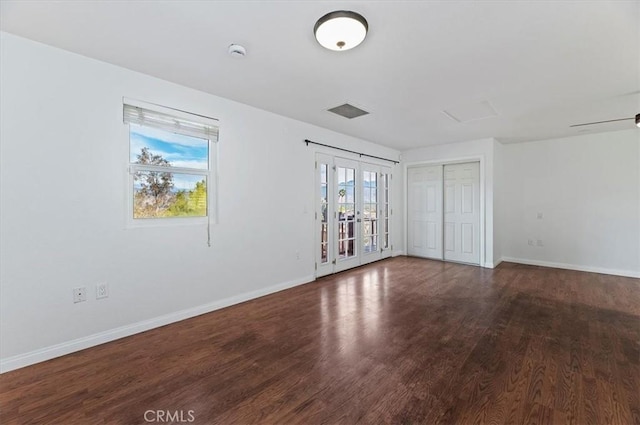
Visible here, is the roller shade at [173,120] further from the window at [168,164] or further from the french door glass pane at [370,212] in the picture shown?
the french door glass pane at [370,212]

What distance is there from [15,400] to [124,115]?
7.65ft

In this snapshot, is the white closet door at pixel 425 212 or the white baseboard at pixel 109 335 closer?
the white baseboard at pixel 109 335

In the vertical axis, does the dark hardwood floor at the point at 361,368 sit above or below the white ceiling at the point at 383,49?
below

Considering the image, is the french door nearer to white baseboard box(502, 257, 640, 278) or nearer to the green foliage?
the green foliage

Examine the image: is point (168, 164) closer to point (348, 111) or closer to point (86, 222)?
point (86, 222)

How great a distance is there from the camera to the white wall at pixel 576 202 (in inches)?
187

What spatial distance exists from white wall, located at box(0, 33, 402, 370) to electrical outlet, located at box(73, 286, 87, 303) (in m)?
0.04

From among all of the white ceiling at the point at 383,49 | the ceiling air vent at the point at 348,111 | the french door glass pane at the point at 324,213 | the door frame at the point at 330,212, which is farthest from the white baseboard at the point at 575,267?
the ceiling air vent at the point at 348,111

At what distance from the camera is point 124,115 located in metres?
2.67

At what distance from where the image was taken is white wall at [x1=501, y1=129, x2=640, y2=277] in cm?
474

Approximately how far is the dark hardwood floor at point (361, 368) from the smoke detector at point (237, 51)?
2565mm

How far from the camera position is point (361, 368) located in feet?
6.94

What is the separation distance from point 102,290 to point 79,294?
0.16 m

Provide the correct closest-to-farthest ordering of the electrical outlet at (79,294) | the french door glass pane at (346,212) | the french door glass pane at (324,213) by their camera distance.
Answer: the electrical outlet at (79,294), the french door glass pane at (324,213), the french door glass pane at (346,212)
